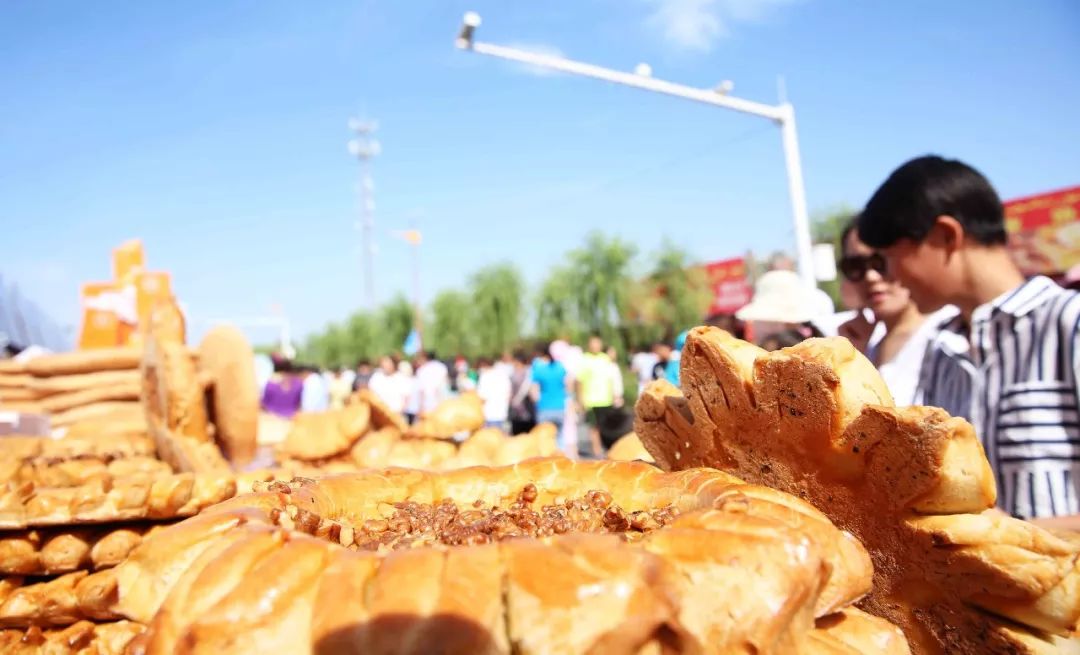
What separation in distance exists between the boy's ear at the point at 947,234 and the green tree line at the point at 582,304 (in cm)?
2521

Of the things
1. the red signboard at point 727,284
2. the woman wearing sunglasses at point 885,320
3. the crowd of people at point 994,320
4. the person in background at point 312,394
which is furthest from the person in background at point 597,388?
the red signboard at point 727,284

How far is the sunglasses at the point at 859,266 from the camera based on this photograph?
4.04 m

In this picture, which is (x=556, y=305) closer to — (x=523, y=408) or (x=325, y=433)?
(x=523, y=408)

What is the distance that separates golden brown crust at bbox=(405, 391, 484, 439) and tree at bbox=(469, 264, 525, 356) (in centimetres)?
3546

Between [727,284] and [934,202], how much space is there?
1139 inches

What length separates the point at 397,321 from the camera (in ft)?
188

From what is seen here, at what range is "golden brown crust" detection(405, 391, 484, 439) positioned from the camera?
227 inches

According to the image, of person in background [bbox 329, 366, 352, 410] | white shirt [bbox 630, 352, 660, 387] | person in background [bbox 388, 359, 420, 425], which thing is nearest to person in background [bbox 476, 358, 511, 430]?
person in background [bbox 388, 359, 420, 425]

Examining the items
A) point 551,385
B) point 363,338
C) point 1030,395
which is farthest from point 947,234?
point 363,338

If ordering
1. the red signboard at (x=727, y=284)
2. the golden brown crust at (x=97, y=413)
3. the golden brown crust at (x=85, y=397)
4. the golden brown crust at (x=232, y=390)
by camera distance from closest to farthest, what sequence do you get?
the golden brown crust at (x=232, y=390) < the golden brown crust at (x=97, y=413) < the golden brown crust at (x=85, y=397) < the red signboard at (x=727, y=284)

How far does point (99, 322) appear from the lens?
27.5 feet

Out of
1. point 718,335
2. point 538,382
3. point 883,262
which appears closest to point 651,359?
point 538,382

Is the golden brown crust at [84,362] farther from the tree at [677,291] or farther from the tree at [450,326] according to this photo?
the tree at [450,326]

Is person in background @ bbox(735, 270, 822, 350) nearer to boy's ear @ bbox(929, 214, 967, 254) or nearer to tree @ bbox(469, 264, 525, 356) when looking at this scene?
boy's ear @ bbox(929, 214, 967, 254)
